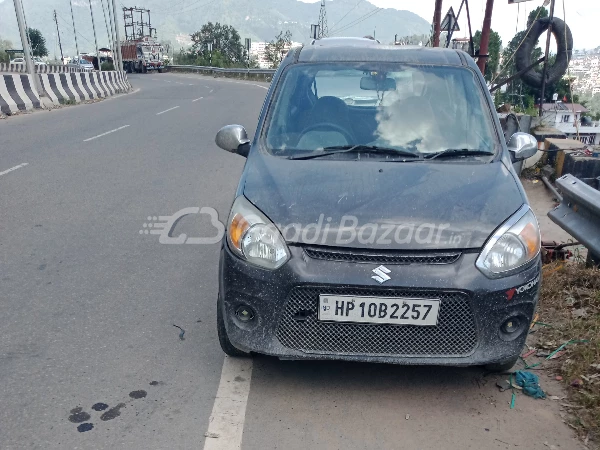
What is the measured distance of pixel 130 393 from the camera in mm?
3182

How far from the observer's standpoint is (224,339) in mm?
3418

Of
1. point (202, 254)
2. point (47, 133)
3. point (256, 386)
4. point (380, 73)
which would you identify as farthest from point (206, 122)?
point (256, 386)

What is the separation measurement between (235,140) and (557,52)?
1027 cm

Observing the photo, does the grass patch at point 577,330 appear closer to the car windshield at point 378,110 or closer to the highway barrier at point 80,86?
the car windshield at point 378,110

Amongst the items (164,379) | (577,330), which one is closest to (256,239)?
(164,379)

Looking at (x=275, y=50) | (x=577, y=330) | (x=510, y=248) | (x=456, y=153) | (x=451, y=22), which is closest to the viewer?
(x=510, y=248)

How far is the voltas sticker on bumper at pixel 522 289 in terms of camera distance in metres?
2.96

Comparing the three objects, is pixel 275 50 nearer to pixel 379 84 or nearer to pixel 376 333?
pixel 379 84

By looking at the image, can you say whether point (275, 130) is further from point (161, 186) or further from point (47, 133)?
point (47, 133)

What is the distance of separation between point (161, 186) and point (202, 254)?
8.97ft

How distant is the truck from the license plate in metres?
64.0

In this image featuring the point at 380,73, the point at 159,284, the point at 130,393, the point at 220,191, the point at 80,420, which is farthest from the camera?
the point at 220,191

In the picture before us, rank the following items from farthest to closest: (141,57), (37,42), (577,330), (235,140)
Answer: (37,42) → (141,57) → (235,140) → (577,330)

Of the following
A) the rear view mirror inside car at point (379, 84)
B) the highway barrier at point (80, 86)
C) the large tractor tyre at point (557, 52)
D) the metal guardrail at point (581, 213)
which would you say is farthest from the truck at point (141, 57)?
the metal guardrail at point (581, 213)
